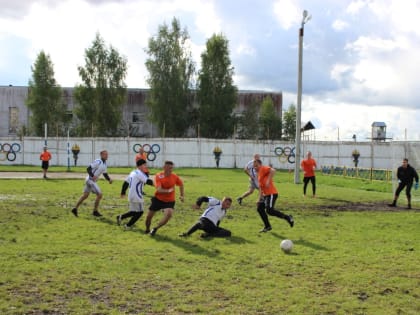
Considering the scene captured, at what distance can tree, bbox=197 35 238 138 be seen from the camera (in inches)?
2224

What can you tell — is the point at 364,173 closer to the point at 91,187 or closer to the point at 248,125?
the point at 248,125

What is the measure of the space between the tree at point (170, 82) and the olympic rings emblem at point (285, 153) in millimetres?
14255

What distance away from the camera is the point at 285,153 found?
48.0 metres

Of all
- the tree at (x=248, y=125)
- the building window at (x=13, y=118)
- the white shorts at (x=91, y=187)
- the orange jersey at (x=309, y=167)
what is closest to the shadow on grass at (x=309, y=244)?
the white shorts at (x=91, y=187)

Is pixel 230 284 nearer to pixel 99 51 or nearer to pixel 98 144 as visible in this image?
pixel 98 144

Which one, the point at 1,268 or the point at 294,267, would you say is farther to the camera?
the point at 294,267

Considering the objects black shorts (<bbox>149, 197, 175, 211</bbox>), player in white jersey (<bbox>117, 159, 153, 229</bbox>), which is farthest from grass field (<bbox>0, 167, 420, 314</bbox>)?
black shorts (<bbox>149, 197, 175, 211</bbox>)

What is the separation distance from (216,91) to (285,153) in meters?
13.5

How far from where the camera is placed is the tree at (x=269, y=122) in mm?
57144

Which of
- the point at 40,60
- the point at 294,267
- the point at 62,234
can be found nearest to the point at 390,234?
the point at 294,267

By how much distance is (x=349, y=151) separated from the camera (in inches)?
1927

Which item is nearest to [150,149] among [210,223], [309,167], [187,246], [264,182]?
[309,167]

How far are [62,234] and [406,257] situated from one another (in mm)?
7231

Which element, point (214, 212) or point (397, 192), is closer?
point (214, 212)
